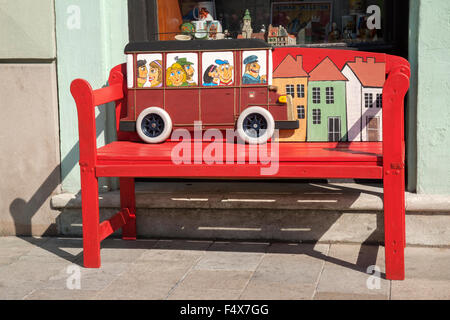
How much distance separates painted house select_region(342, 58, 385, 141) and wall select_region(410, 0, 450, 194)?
0.27m

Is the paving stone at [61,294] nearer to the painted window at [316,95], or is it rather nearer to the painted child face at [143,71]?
the painted child face at [143,71]

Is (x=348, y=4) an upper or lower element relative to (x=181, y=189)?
upper

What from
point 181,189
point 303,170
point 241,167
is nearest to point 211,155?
point 241,167

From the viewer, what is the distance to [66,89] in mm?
4820

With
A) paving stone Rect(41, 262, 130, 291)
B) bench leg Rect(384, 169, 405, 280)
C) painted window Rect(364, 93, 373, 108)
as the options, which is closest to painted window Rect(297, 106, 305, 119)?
painted window Rect(364, 93, 373, 108)

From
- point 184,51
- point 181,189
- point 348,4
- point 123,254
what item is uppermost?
point 348,4

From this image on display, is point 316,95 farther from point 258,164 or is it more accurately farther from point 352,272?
point 352,272

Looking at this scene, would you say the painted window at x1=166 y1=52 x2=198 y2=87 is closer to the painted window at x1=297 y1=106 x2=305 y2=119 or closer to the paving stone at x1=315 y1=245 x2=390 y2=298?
the painted window at x1=297 y1=106 x2=305 y2=119

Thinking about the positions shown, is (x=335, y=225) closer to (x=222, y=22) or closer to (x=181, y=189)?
(x=181, y=189)

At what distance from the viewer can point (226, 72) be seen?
4402mm

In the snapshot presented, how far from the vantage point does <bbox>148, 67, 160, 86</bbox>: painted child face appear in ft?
14.6

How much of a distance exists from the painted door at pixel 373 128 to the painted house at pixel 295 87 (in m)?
0.41

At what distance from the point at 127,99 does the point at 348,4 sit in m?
1.71

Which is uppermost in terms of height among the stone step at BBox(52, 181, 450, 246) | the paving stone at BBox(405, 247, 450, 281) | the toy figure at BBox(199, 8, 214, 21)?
the toy figure at BBox(199, 8, 214, 21)
